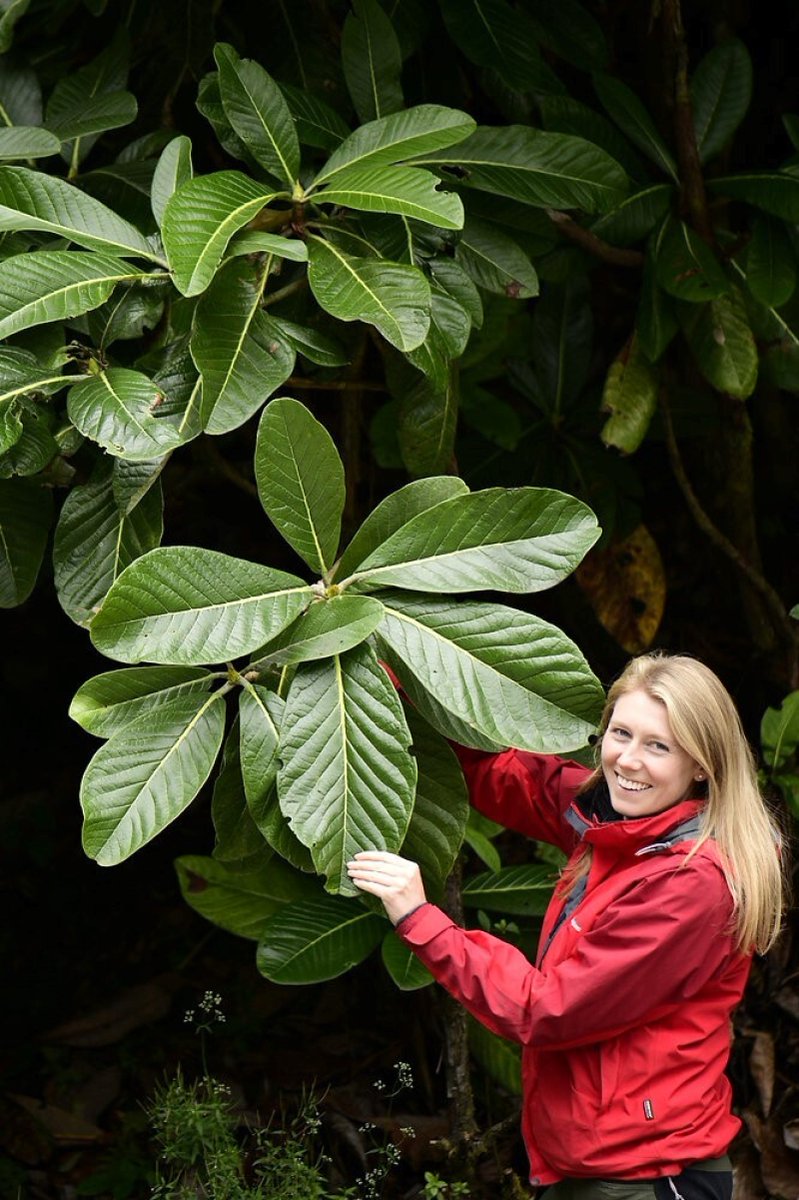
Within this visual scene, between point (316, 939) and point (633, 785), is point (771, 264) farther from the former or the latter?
point (316, 939)

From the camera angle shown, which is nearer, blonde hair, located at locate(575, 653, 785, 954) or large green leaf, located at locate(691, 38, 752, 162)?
blonde hair, located at locate(575, 653, 785, 954)

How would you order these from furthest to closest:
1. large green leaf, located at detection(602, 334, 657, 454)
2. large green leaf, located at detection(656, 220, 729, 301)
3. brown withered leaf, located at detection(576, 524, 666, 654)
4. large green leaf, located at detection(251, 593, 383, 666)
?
brown withered leaf, located at detection(576, 524, 666, 654) < large green leaf, located at detection(602, 334, 657, 454) < large green leaf, located at detection(656, 220, 729, 301) < large green leaf, located at detection(251, 593, 383, 666)

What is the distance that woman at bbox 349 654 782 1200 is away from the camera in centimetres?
176

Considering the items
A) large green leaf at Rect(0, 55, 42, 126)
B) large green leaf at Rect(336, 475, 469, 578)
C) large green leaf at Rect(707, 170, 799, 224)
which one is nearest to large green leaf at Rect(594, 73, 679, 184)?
large green leaf at Rect(707, 170, 799, 224)

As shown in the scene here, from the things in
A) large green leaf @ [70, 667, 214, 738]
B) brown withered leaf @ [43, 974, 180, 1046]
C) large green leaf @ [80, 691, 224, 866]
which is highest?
large green leaf @ [70, 667, 214, 738]

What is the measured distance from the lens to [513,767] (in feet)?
6.82

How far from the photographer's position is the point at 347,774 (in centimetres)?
161

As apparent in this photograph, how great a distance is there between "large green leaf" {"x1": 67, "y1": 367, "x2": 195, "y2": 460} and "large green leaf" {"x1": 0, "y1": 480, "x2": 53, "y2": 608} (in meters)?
0.30

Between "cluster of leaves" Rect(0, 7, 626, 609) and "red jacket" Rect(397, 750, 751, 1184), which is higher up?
"cluster of leaves" Rect(0, 7, 626, 609)

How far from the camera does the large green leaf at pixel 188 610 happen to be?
1.57 metres

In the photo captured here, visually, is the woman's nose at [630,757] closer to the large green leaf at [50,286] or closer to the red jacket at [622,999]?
the red jacket at [622,999]

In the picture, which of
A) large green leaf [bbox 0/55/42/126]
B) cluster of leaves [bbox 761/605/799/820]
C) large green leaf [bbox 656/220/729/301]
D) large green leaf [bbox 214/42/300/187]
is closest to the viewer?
large green leaf [bbox 214/42/300/187]

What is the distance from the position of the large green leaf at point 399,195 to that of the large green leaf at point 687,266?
82cm

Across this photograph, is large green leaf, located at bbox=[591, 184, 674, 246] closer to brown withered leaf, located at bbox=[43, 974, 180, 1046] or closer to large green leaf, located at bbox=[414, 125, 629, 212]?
large green leaf, located at bbox=[414, 125, 629, 212]
